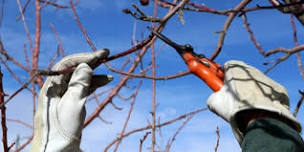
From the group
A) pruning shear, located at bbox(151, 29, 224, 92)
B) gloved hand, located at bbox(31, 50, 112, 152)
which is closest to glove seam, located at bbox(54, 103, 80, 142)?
gloved hand, located at bbox(31, 50, 112, 152)

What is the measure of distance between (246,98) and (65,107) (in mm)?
858

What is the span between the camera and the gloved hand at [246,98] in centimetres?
119

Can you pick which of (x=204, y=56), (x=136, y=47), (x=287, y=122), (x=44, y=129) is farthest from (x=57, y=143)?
(x=287, y=122)

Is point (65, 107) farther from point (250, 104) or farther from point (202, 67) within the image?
point (250, 104)

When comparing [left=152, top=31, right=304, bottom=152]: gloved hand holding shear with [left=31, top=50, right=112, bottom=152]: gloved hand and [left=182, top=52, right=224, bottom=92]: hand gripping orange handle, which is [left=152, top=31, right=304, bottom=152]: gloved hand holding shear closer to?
[left=182, top=52, right=224, bottom=92]: hand gripping orange handle

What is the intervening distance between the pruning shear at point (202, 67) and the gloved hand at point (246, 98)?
0.03 meters

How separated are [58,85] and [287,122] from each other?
3.52ft

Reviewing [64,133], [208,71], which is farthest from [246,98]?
[64,133]

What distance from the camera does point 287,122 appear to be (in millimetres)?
1208

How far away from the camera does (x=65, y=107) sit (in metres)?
1.67

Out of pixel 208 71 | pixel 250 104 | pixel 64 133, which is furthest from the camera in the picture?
pixel 64 133

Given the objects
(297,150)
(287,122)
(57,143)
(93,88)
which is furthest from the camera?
(93,88)

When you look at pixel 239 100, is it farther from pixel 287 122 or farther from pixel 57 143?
pixel 57 143

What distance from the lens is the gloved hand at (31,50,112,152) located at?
64.4 inches
